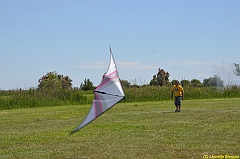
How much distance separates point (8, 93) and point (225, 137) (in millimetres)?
18842

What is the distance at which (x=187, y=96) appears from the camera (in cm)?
2853

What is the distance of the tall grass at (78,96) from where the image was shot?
81.3 ft

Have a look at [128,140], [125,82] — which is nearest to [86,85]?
[125,82]

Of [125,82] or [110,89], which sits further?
[125,82]

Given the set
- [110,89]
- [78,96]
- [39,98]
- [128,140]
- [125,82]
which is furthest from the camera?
[125,82]

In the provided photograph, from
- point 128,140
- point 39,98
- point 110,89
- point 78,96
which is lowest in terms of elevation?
point 128,140

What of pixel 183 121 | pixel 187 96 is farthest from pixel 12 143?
pixel 187 96

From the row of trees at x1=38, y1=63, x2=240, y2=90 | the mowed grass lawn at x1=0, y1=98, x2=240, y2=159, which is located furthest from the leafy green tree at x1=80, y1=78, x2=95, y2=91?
the mowed grass lawn at x1=0, y1=98, x2=240, y2=159

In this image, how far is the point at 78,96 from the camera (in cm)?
2662

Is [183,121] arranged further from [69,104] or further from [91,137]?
[69,104]

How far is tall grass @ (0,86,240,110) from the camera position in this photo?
81.3ft

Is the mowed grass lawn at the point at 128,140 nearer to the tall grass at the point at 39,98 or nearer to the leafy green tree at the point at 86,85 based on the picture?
the tall grass at the point at 39,98

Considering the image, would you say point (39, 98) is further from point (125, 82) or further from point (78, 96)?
point (125, 82)

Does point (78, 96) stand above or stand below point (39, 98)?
above
